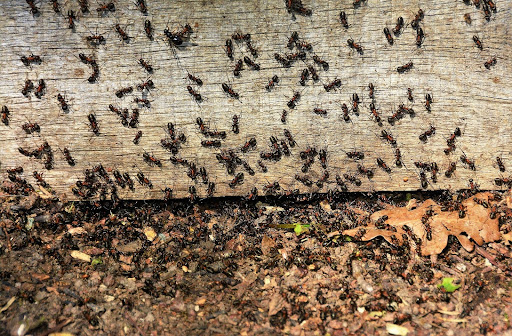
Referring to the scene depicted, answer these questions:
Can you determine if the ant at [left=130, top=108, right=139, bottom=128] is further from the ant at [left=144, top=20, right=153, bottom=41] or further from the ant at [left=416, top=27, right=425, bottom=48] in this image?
the ant at [left=416, top=27, right=425, bottom=48]

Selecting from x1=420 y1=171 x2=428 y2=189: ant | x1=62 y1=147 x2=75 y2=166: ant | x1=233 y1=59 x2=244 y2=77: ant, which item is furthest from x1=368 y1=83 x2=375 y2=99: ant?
x1=62 y1=147 x2=75 y2=166: ant

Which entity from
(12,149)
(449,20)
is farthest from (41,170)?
(449,20)

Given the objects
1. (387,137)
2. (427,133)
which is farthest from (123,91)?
(427,133)

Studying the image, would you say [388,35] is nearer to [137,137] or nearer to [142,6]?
[142,6]

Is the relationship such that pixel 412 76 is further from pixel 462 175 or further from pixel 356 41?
pixel 462 175

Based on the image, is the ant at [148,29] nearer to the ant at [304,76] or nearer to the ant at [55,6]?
the ant at [55,6]

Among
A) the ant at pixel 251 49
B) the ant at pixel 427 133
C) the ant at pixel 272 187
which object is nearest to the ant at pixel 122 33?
the ant at pixel 251 49
